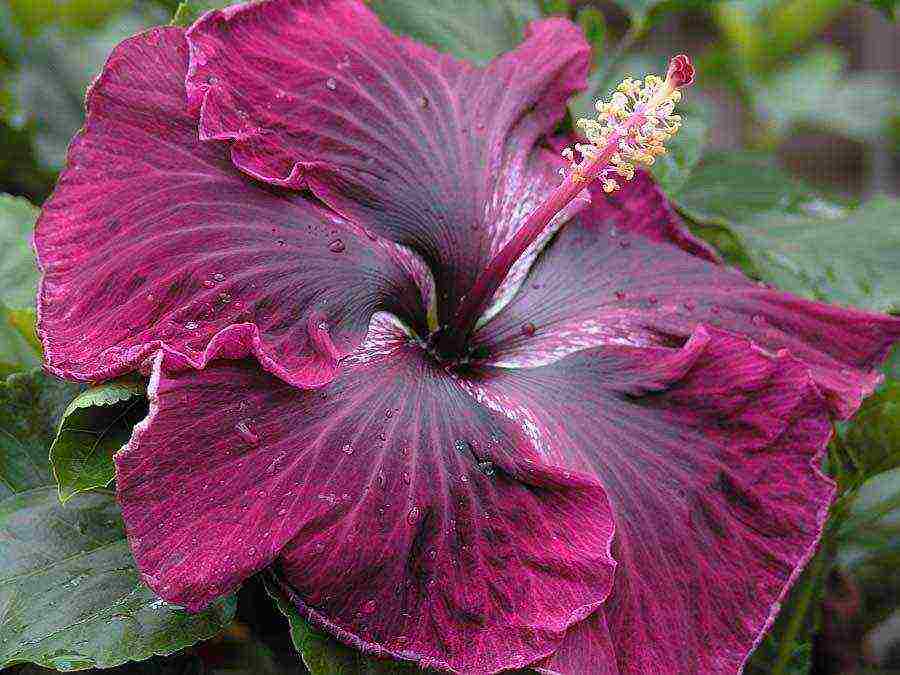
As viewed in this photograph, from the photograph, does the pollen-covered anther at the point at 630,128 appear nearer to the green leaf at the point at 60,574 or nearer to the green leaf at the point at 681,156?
the green leaf at the point at 681,156

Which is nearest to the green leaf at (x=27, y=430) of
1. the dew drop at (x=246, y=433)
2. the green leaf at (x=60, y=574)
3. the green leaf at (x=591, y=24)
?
the green leaf at (x=60, y=574)

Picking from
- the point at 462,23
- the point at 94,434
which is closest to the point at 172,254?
the point at 94,434

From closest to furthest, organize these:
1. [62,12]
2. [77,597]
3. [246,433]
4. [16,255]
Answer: [246,433] → [77,597] → [16,255] → [62,12]

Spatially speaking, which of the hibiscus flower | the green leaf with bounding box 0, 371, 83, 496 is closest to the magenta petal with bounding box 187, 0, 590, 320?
the hibiscus flower

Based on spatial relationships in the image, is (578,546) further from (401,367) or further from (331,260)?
(331,260)

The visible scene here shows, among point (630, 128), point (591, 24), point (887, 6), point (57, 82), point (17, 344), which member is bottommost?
point (17, 344)

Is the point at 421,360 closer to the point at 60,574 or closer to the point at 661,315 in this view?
the point at 661,315
